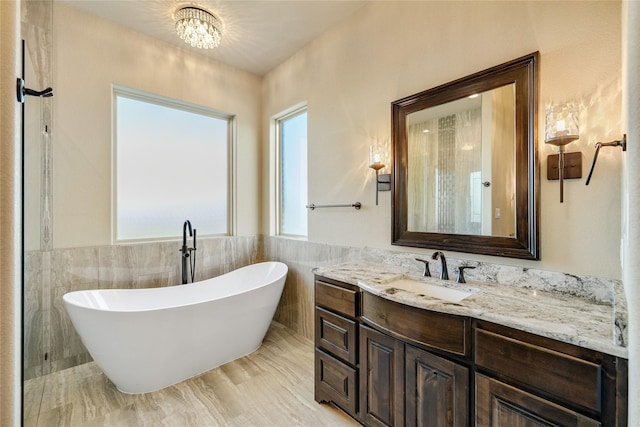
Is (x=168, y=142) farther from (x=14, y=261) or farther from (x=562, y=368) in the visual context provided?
A: (x=562, y=368)

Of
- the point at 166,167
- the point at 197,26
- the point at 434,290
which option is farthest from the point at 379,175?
the point at 166,167

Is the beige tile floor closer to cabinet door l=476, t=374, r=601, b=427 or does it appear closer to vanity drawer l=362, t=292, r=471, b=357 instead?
vanity drawer l=362, t=292, r=471, b=357

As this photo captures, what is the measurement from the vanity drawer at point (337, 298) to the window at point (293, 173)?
128cm

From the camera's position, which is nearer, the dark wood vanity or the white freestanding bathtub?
the dark wood vanity

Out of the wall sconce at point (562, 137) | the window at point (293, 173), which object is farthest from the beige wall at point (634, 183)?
the window at point (293, 173)

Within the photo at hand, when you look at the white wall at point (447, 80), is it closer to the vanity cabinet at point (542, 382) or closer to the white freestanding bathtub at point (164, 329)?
the vanity cabinet at point (542, 382)

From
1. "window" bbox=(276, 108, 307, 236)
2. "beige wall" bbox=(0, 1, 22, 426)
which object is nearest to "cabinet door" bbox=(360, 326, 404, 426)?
"beige wall" bbox=(0, 1, 22, 426)

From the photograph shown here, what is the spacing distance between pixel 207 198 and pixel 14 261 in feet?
8.60

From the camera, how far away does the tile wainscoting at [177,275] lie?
142cm

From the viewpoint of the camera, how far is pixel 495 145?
5.26ft

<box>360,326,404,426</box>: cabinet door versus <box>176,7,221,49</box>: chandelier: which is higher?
<box>176,7,221,49</box>: chandelier

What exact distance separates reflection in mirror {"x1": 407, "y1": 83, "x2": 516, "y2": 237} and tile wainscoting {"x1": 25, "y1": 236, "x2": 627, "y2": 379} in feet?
0.84

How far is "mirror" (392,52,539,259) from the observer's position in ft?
4.85

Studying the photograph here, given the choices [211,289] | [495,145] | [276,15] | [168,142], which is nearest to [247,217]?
[211,289]
